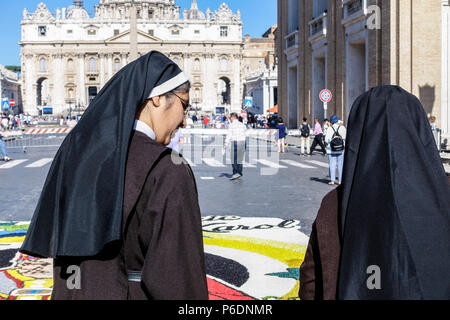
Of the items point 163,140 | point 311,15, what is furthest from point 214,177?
point 311,15

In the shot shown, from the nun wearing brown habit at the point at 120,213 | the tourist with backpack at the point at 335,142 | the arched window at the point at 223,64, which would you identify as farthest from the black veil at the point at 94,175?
the arched window at the point at 223,64

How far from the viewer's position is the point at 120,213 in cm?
213

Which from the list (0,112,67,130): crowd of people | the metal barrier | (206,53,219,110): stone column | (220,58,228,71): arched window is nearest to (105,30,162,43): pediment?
(206,53,219,110): stone column

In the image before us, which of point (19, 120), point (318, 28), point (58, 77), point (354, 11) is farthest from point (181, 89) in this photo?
point (58, 77)

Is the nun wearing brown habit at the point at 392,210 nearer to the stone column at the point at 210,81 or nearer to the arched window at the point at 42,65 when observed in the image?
the stone column at the point at 210,81

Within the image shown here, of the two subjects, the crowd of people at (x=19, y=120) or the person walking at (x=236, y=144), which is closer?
the person walking at (x=236, y=144)

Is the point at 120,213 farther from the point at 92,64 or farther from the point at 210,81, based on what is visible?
the point at 92,64

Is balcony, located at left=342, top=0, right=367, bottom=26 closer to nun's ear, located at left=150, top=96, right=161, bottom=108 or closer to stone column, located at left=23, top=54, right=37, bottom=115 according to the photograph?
nun's ear, located at left=150, top=96, right=161, bottom=108

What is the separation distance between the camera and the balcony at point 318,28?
27.8 meters

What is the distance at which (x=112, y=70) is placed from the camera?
10894 cm

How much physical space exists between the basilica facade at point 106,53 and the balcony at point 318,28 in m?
75.8
